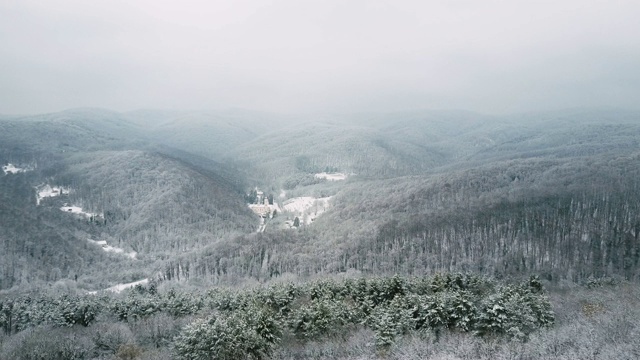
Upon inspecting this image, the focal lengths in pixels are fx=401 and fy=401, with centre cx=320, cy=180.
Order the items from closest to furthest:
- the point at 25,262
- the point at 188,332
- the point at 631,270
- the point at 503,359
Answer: the point at 503,359
the point at 188,332
the point at 631,270
the point at 25,262

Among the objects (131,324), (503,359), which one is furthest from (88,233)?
(503,359)

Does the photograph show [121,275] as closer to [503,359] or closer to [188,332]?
[188,332]

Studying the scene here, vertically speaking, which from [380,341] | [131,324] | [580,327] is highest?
[580,327]

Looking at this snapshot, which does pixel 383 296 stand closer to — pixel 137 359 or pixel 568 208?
pixel 137 359

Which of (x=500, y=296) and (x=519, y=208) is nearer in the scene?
(x=500, y=296)

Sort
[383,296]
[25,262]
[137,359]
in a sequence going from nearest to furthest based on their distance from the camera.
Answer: [137,359]
[383,296]
[25,262]

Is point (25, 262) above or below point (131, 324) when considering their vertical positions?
below

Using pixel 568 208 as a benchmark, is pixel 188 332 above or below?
above

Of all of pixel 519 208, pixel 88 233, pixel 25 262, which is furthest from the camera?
pixel 88 233

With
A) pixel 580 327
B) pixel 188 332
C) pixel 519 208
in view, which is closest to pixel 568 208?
pixel 519 208
